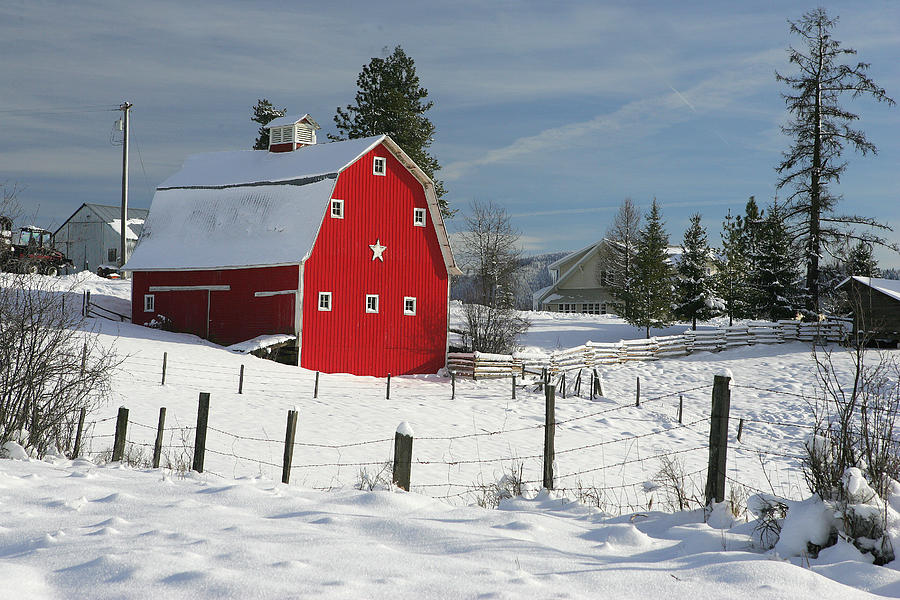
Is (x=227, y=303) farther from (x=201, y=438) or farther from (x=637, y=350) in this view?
(x=201, y=438)

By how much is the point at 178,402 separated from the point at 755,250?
30.2 metres

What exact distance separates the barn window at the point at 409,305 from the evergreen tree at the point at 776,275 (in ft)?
60.9

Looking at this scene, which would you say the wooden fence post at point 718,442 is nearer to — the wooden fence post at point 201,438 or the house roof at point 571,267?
the wooden fence post at point 201,438

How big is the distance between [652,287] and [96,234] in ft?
139

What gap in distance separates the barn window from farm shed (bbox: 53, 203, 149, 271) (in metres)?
35.6

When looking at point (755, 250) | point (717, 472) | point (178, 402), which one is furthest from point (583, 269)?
point (717, 472)

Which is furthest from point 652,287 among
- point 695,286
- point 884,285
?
point 884,285

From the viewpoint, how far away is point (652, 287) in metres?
37.8

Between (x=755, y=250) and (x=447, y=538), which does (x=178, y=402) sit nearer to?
(x=447, y=538)

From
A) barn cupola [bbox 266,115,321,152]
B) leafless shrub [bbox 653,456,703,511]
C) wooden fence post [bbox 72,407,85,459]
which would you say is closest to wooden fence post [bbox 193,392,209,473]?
wooden fence post [bbox 72,407,85,459]

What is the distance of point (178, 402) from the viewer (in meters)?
16.9

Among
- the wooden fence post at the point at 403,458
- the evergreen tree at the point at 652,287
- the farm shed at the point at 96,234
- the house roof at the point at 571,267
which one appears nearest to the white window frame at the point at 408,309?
the evergreen tree at the point at 652,287

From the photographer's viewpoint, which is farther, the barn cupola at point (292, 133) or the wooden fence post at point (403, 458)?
the barn cupola at point (292, 133)

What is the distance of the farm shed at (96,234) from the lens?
56.2 metres
